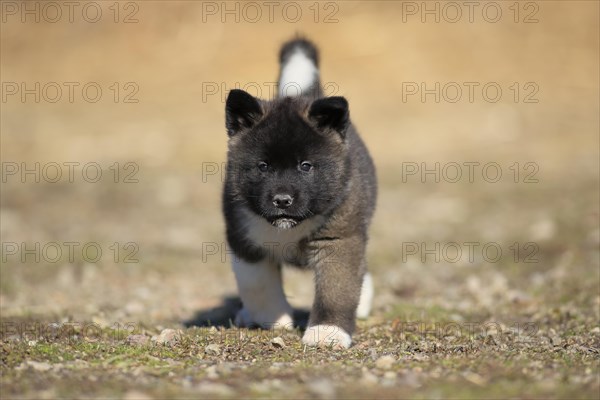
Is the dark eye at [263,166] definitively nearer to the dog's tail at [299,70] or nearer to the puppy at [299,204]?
the puppy at [299,204]

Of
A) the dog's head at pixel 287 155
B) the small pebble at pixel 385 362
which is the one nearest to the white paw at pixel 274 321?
the dog's head at pixel 287 155

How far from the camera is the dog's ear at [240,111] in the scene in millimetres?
7574

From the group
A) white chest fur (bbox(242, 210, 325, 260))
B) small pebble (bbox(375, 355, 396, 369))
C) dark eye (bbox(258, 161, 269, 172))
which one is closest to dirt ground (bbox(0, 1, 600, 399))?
small pebble (bbox(375, 355, 396, 369))

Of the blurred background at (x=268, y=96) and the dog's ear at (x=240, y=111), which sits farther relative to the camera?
the blurred background at (x=268, y=96)

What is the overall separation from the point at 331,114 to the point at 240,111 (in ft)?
2.55

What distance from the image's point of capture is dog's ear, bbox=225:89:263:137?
24.8 feet

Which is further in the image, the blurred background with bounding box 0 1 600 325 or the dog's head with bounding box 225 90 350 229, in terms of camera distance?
the blurred background with bounding box 0 1 600 325

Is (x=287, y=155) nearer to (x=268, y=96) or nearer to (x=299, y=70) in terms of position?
(x=299, y=70)

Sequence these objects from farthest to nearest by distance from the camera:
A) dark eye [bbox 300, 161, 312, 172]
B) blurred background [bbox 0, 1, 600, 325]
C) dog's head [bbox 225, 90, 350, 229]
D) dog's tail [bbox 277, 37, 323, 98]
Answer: blurred background [bbox 0, 1, 600, 325] < dog's tail [bbox 277, 37, 323, 98] < dark eye [bbox 300, 161, 312, 172] < dog's head [bbox 225, 90, 350, 229]

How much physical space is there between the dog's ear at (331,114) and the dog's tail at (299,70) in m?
0.98

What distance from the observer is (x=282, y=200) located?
717 cm

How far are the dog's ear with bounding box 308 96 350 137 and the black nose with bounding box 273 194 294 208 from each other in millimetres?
826

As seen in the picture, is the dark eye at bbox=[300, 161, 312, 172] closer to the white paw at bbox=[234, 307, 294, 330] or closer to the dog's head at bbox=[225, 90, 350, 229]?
the dog's head at bbox=[225, 90, 350, 229]

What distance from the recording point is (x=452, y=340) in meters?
7.53
